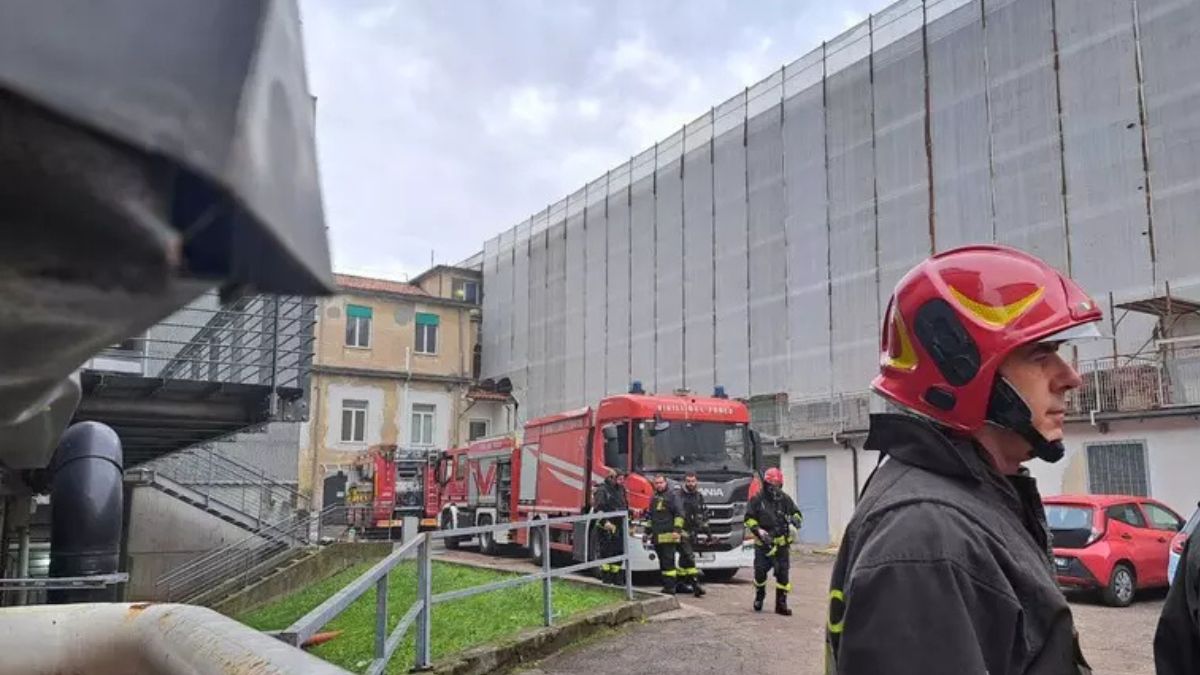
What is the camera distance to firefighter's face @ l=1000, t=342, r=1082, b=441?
6.66ft

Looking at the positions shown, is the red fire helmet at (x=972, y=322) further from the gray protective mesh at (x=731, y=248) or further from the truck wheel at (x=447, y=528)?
the gray protective mesh at (x=731, y=248)

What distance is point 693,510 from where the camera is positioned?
501 inches

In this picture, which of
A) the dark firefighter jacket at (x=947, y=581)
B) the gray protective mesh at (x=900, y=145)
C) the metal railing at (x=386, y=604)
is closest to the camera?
the dark firefighter jacket at (x=947, y=581)

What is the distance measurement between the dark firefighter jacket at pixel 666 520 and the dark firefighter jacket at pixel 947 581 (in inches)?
410

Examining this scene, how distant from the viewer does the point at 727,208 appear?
97.7ft

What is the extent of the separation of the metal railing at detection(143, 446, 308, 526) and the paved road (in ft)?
50.4

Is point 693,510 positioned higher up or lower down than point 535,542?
higher up

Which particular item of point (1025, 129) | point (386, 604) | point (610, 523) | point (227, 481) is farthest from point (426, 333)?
point (386, 604)

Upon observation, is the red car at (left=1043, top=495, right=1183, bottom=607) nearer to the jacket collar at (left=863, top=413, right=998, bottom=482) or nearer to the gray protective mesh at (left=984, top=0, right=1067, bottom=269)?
the gray protective mesh at (left=984, top=0, right=1067, bottom=269)

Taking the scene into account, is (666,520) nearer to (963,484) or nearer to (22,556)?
(22,556)

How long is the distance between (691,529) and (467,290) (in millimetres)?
32606

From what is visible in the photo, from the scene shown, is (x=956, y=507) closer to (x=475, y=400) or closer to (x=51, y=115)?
(x=51, y=115)

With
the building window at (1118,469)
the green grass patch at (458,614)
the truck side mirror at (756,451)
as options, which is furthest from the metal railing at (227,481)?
the building window at (1118,469)

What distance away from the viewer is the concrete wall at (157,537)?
1978 centimetres
